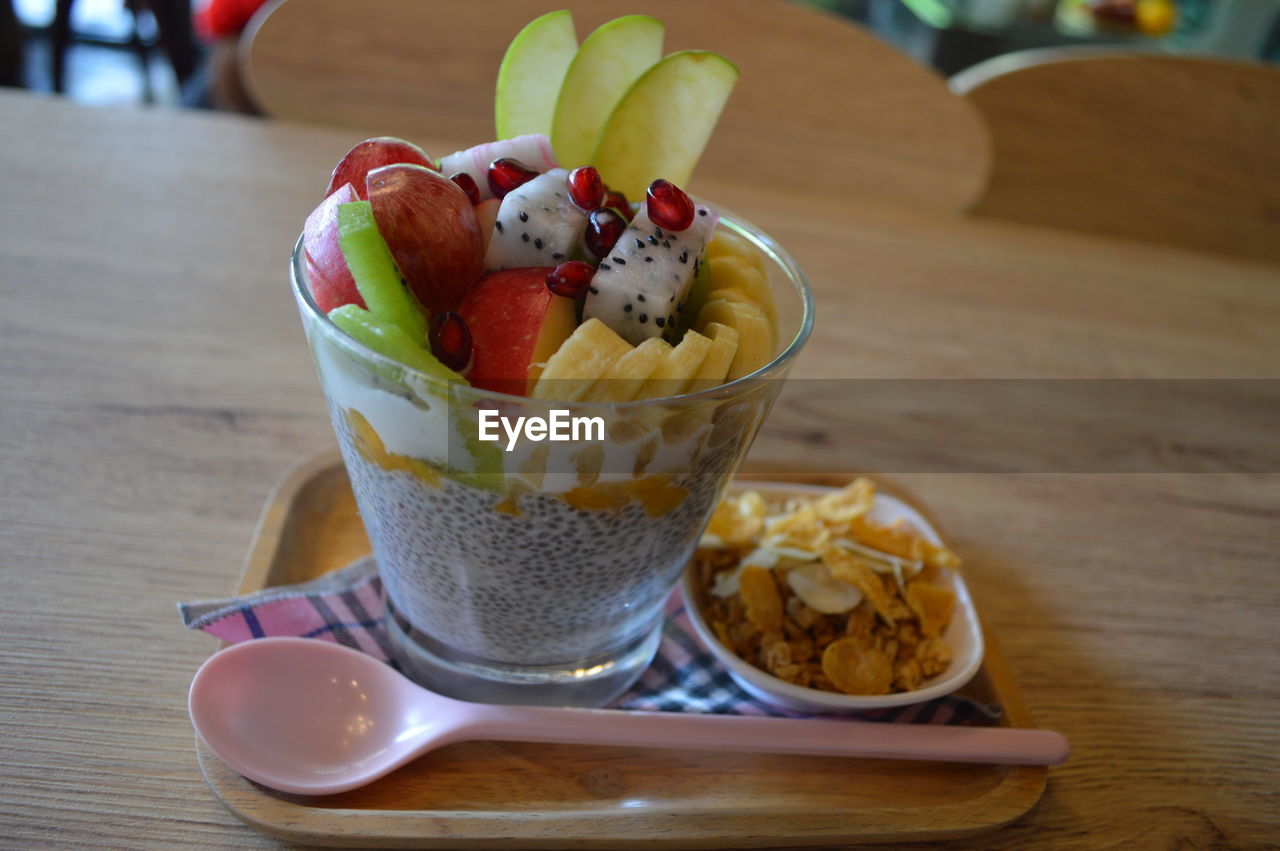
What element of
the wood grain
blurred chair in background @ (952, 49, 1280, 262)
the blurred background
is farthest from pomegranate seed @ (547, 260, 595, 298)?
the blurred background

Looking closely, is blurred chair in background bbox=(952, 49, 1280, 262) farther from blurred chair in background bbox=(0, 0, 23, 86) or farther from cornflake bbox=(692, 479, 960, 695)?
blurred chair in background bbox=(0, 0, 23, 86)

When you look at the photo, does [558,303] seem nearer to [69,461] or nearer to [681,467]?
[681,467]

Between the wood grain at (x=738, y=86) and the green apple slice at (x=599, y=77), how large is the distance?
0.65 metres

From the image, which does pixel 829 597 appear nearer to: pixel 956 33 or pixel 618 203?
pixel 618 203

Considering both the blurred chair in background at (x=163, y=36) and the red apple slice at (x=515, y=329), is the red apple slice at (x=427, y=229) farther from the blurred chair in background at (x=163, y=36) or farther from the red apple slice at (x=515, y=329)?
the blurred chair in background at (x=163, y=36)

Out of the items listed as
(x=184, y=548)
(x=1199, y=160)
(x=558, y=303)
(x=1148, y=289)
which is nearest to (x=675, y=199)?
(x=558, y=303)

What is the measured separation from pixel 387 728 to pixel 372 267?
0.83 feet

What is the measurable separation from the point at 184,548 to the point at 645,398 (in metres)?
0.37

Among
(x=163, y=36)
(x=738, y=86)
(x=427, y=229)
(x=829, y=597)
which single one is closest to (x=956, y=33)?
(x=738, y=86)

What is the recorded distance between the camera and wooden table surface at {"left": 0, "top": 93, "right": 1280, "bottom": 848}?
52cm

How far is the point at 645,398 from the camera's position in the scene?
16.7 inches

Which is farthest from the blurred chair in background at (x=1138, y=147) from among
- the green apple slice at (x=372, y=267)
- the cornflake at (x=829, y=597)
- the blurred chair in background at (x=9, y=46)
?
the blurred chair in background at (x=9, y=46)

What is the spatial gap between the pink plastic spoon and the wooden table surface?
0.03 metres

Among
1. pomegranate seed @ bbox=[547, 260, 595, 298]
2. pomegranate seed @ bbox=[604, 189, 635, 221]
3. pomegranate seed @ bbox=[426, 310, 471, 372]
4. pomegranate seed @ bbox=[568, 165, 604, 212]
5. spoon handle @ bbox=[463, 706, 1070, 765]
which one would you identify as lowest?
spoon handle @ bbox=[463, 706, 1070, 765]
